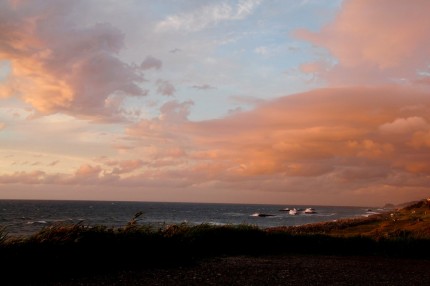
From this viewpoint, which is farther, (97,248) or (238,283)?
(97,248)

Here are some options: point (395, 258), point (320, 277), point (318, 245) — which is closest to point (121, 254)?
point (320, 277)

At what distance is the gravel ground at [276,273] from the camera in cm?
1324

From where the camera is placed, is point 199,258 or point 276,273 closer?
point 276,273

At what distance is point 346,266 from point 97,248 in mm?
9946

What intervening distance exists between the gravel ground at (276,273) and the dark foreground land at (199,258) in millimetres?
29

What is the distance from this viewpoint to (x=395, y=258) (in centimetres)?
2094

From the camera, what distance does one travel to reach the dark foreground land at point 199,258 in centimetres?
1330

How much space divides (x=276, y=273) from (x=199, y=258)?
3.64 m

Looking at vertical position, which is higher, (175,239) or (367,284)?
(175,239)

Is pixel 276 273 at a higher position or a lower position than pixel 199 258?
lower

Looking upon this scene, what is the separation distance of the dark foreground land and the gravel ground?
29mm

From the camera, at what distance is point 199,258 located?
17.5 meters

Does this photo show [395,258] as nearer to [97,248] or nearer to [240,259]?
[240,259]

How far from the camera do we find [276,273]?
15.2 meters
